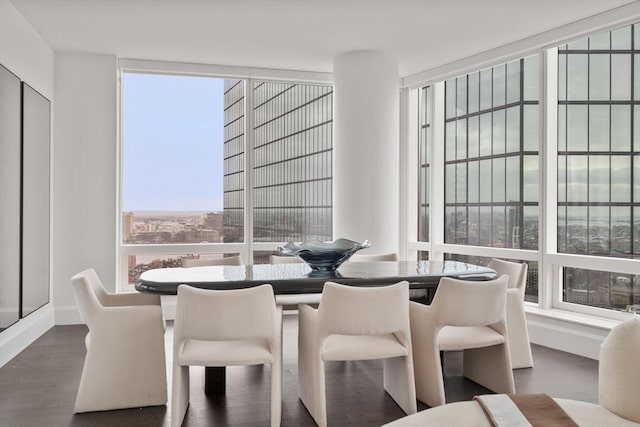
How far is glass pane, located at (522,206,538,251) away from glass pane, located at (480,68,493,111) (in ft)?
4.08

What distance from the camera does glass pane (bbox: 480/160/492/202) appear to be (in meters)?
5.85

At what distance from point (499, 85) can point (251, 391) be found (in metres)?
4.10

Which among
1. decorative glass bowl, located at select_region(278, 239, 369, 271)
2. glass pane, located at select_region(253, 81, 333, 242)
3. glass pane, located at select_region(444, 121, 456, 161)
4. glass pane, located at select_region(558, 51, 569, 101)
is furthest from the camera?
glass pane, located at select_region(253, 81, 333, 242)

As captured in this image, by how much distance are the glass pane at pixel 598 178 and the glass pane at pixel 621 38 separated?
0.96 m

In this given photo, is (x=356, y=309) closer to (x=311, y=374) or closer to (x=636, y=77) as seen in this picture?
(x=311, y=374)

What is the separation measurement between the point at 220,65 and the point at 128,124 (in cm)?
126

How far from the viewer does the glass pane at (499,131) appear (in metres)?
5.70

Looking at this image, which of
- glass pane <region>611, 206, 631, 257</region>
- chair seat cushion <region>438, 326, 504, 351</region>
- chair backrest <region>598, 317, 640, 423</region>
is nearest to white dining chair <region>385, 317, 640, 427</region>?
chair backrest <region>598, 317, 640, 423</region>

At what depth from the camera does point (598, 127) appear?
487 centimetres

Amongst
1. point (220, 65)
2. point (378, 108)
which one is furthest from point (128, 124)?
point (378, 108)

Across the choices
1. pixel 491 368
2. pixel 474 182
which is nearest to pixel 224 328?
pixel 491 368

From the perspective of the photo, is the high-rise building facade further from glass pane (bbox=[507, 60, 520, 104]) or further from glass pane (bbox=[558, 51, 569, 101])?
glass pane (bbox=[558, 51, 569, 101])

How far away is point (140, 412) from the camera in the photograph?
3195 millimetres

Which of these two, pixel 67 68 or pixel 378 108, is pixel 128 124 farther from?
pixel 378 108
